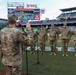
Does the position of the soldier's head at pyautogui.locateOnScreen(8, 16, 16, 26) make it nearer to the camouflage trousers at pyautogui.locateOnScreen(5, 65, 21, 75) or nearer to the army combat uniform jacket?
the army combat uniform jacket

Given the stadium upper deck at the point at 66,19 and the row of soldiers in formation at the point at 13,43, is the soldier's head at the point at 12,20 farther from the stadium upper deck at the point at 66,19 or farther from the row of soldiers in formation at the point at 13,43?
the stadium upper deck at the point at 66,19

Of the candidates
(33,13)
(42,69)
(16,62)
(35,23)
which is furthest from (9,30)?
(35,23)

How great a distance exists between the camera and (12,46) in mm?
4496

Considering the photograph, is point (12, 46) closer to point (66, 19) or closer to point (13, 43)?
point (13, 43)

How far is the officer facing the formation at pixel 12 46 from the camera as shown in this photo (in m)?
4.43

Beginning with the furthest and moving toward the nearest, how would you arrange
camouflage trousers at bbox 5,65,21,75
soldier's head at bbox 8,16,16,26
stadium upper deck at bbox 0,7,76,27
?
1. stadium upper deck at bbox 0,7,76,27
2. camouflage trousers at bbox 5,65,21,75
3. soldier's head at bbox 8,16,16,26

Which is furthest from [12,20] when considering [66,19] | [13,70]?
[66,19]

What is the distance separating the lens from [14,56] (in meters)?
4.49

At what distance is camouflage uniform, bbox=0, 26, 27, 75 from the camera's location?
4.43 metres

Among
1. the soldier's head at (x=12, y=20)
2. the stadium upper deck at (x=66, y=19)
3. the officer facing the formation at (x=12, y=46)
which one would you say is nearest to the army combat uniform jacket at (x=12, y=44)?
the officer facing the formation at (x=12, y=46)

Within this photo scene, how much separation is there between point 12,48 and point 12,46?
0.04 metres

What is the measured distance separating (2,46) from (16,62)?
1.46 ft

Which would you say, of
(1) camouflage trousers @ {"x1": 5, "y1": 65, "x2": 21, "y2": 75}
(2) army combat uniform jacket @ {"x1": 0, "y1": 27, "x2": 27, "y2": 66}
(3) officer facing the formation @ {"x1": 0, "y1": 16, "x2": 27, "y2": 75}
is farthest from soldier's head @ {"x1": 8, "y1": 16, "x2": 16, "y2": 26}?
(1) camouflage trousers @ {"x1": 5, "y1": 65, "x2": 21, "y2": 75}

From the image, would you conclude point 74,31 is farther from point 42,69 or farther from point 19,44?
point 19,44
